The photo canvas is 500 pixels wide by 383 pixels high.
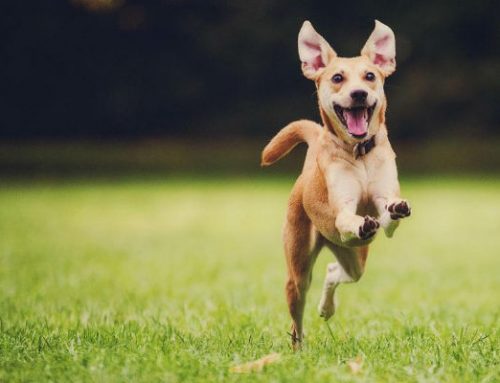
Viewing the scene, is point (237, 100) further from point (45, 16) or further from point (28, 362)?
point (28, 362)

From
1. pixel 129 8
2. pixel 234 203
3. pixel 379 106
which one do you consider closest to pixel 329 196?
pixel 379 106

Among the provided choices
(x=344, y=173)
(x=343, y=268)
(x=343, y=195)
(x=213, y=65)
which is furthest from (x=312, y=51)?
(x=213, y=65)

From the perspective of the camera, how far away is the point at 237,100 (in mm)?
32219

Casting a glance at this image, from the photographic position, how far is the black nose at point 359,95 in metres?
3.82

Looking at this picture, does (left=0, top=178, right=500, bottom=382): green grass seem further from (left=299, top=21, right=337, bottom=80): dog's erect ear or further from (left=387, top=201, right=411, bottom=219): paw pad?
(left=299, top=21, right=337, bottom=80): dog's erect ear

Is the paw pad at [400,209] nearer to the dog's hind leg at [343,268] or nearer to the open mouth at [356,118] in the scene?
the open mouth at [356,118]

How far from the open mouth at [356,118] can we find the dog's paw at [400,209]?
0.43 meters

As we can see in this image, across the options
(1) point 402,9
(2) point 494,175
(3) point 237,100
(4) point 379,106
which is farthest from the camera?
(3) point 237,100

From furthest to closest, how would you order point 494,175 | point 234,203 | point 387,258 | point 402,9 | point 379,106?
point 402,9 → point 494,175 → point 234,203 → point 387,258 → point 379,106

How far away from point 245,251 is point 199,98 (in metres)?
21.9

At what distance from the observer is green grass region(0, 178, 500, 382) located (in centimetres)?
390

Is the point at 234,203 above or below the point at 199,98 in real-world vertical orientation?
below

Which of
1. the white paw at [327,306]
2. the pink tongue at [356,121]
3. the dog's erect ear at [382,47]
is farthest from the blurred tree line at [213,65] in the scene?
the pink tongue at [356,121]

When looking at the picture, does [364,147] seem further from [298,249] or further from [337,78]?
[298,249]
